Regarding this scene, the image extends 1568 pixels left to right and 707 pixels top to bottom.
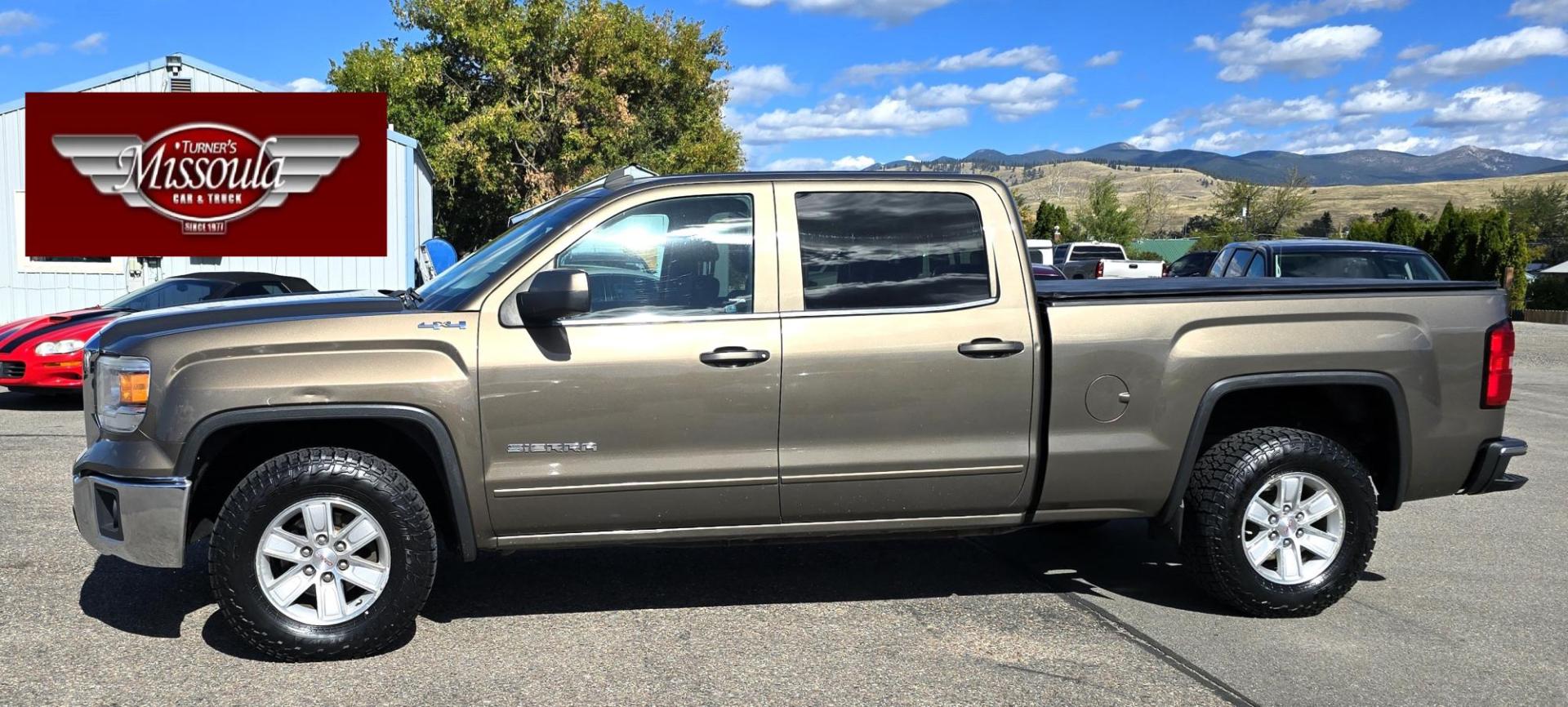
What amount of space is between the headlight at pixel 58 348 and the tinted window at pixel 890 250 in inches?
343

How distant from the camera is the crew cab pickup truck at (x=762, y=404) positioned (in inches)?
172

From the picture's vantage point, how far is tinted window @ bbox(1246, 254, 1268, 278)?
1338 cm

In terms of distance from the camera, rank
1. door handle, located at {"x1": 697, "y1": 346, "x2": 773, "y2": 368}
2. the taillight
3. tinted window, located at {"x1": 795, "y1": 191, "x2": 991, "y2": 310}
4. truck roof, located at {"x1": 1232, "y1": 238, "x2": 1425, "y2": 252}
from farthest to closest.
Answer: truck roof, located at {"x1": 1232, "y1": 238, "x2": 1425, "y2": 252} < the taillight < tinted window, located at {"x1": 795, "y1": 191, "x2": 991, "y2": 310} < door handle, located at {"x1": 697, "y1": 346, "x2": 773, "y2": 368}

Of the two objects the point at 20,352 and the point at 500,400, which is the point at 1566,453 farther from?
the point at 20,352

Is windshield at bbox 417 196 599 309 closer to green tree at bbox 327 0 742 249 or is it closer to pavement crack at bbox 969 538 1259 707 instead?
pavement crack at bbox 969 538 1259 707

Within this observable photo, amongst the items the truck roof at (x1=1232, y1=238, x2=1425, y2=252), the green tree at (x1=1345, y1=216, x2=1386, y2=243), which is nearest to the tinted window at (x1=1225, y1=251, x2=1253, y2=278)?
the truck roof at (x1=1232, y1=238, x2=1425, y2=252)

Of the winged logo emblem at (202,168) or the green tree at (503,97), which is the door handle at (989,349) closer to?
the winged logo emblem at (202,168)

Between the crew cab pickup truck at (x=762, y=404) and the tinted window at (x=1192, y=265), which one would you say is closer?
the crew cab pickup truck at (x=762, y=404)

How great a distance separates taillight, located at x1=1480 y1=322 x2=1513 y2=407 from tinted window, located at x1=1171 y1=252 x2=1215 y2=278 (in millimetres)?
24061

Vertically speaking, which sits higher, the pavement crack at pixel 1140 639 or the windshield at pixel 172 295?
the windshield at pixel 172 295

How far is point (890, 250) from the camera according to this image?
4.92 m

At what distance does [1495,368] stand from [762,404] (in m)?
3.19

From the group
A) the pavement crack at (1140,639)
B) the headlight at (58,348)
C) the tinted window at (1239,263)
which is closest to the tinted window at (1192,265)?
the tinted window at (1239,263)

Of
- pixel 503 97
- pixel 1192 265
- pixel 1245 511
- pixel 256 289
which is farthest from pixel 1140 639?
pixel 503 97
